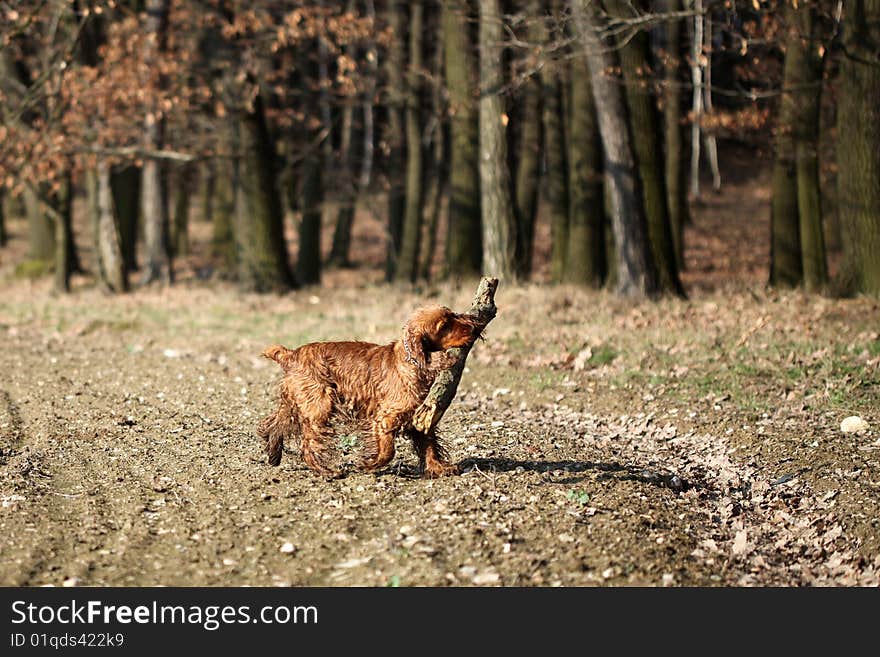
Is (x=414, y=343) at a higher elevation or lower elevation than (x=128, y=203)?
lower

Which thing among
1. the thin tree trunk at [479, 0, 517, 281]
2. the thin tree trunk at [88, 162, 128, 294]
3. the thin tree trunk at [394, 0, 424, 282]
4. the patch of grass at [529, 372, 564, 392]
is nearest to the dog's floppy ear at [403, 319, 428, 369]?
the patch of grass at [529, 372, 564, 392]

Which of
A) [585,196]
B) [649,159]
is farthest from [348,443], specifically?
[585,196]

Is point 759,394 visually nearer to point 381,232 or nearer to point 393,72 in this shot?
point 393,72

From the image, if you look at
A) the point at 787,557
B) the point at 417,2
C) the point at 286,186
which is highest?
the point at 417,2

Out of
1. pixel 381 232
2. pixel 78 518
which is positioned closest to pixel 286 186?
pixel 381 232

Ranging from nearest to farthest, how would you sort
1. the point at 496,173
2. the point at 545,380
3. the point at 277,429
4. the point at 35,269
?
the point at 277,429
the point at 545,380
the point at 496,173
the point at 35,269

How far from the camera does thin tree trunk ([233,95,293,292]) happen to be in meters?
22.0

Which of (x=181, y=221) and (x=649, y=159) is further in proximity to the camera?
(x=181, y=221)

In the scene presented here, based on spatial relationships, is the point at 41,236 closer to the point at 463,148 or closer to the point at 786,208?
the point at 463,148

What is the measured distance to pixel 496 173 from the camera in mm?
18453

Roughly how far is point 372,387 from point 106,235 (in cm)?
1732

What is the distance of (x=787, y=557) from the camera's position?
680cm

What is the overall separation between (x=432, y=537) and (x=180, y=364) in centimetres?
825

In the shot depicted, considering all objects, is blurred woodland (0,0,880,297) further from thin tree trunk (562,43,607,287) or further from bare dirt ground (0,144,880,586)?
bare dirt ground (0,144,880,586)
